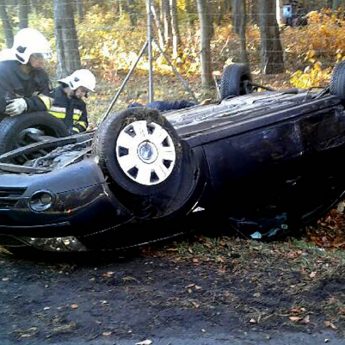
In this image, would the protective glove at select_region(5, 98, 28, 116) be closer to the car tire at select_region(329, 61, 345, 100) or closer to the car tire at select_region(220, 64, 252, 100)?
the car tire at select_region(220, 64, 252, 100)

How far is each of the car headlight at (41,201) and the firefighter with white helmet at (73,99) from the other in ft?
9.45

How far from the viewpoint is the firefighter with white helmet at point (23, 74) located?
19.6 feet

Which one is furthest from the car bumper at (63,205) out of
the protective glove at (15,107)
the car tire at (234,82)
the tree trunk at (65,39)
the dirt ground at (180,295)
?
the tree trunk at (65,39)

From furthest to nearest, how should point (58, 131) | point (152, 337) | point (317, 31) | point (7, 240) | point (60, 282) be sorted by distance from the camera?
point (317, 31)
point (58, 131)
point (7, 240)
point (60, 282)
point (152, 337)

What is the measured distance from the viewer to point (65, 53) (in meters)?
12.9

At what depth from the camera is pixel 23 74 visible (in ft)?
20.5

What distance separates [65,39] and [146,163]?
30.2 ft

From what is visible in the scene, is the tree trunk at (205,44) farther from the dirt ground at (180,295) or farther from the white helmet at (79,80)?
the dirt ground at (180,295)

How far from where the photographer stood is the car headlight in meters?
3.92

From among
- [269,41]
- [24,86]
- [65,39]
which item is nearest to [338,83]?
[24,86]

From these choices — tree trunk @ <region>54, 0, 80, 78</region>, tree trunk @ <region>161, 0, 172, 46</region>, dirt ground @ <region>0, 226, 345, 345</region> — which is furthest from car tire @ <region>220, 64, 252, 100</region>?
tree trunk @ <region>161, 0, 172, 46</region>

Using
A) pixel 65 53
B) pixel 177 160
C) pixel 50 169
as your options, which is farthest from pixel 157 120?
pixel 65 53

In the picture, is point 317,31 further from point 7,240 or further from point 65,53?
point 7,240

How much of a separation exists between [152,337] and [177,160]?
1431mm
